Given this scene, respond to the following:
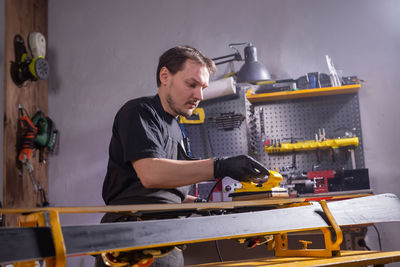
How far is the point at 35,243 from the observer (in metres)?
0.73

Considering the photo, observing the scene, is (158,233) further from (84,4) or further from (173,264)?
(84,4)

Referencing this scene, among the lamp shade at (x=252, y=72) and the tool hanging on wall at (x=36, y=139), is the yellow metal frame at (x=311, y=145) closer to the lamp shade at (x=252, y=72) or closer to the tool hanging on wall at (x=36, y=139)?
the lamp shade at (x=252, y=72)

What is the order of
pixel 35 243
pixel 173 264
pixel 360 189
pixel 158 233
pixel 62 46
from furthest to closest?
1. pixel 62 46
2. pixel 360 189
3. pixel 173 264
4. pixel 158 233
5. pixel 35 243

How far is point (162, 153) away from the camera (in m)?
1.45

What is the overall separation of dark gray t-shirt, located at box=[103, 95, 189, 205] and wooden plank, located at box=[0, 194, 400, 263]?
472 millimetres

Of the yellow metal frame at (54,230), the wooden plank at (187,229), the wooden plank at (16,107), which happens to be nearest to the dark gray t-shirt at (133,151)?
the wooden plank at (187,229)

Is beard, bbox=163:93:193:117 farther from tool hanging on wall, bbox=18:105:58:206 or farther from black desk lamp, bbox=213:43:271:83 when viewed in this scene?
tool hanging on wall, bbox=18:105:58:206

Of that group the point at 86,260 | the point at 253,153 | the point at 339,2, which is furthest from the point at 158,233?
the point at 339,2

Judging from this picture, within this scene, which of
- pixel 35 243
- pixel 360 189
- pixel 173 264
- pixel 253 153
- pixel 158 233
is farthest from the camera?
pixel 253 153

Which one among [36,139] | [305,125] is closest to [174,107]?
[305,125]

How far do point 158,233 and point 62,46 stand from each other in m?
3.74

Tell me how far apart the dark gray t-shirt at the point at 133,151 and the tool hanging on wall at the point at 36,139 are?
2.22m

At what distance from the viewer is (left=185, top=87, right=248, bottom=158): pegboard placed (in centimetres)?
360

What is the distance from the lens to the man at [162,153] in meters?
1.36
